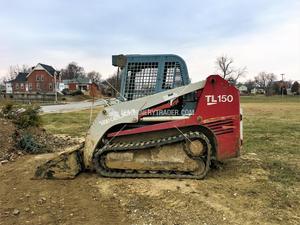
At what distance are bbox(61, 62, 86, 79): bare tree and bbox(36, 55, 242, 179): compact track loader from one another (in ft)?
386

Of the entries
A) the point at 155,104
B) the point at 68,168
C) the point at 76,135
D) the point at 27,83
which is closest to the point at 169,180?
the point at 155,104

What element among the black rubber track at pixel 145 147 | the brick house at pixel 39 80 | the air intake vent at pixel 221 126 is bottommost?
the black rubber track at pixel 145 147

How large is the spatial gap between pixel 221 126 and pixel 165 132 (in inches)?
39.6

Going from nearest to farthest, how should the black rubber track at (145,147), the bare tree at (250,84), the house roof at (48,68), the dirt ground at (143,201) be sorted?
the dirt ground at (143,201) → the black rubber track at (145,147) → the house roof at (48,68) → the bare tree at (250,84)

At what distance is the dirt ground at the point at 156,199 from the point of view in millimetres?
5066

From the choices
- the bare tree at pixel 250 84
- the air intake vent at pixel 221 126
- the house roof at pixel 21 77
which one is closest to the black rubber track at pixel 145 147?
the air intake vent at pixel 221 126

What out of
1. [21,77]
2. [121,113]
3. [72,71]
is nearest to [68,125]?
[121,113]

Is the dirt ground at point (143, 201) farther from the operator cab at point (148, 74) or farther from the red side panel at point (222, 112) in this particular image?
the operator cab at point (148, 74)

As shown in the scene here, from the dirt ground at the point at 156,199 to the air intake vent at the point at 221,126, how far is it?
854 millimetres

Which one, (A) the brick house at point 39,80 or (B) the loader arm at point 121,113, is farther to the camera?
(A) the brick house at point 39,80

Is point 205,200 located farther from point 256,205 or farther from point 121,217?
point 121,217

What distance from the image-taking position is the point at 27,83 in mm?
93812

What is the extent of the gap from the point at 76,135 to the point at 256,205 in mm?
9447

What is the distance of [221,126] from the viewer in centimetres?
682
